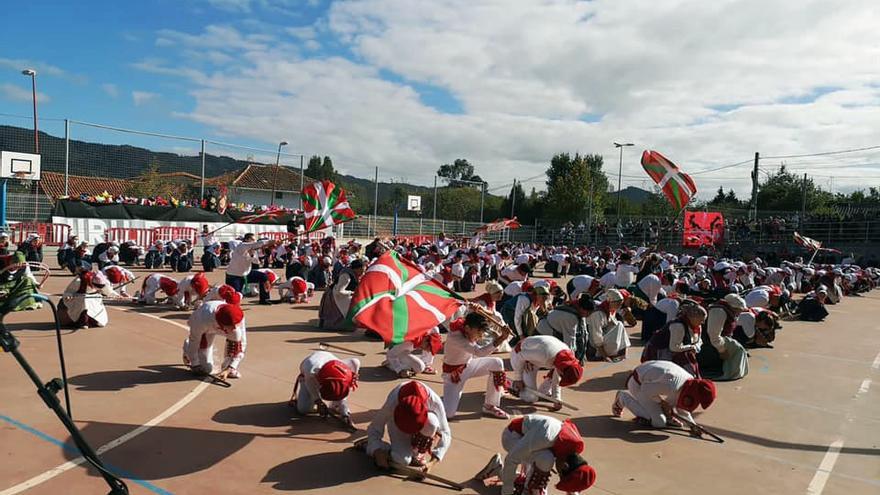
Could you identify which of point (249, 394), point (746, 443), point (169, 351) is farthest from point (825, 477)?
point (169, 351)

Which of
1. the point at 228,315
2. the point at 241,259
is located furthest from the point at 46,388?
the point at 241,259

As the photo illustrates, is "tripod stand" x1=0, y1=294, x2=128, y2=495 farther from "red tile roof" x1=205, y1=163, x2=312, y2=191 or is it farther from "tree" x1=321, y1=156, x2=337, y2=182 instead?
"tree" x1=321, y1=156, x2=337, y2=182

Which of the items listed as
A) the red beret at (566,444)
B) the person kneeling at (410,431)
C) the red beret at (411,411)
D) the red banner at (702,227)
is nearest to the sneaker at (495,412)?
the person kneeling at (410,431)

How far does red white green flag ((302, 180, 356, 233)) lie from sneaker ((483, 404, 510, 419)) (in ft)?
23.0

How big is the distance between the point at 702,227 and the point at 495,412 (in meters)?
27.5

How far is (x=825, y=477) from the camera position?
5.24m

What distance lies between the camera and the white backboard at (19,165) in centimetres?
2181

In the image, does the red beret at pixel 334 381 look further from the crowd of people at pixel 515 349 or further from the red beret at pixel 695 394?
the red beret at pixel 695 394

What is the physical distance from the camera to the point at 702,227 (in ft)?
100

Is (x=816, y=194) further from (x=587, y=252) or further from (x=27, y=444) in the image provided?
(x=27, y=444)

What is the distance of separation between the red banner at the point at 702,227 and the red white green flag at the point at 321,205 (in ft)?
72.1

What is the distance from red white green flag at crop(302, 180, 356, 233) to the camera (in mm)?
12500

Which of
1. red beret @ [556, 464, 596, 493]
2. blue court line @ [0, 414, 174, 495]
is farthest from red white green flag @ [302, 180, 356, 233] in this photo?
red beret @ [556, 464, 596, 493]

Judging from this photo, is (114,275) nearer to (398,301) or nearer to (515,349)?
(398,301)
